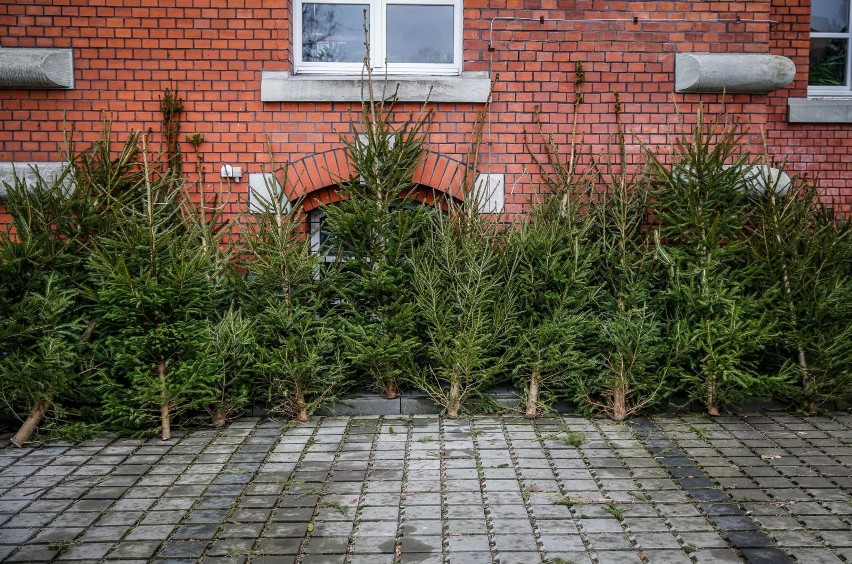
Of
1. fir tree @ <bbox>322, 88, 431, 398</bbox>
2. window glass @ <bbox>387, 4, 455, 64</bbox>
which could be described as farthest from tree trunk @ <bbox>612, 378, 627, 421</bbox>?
window glass @ <bbox>387, 4, 455, 64</bbox>

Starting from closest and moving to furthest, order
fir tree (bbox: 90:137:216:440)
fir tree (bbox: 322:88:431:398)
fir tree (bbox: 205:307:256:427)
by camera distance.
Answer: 1. fir tree (bbox: 90:137:216:440)
2. fir tree (bbox: 205:307:256:427)
3. fir tree (bbox: 322:88:431:398)

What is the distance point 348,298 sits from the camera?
6.86m

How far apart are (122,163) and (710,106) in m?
5.52

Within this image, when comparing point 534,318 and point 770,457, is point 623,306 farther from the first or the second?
point 770,457

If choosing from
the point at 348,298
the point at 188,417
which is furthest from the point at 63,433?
the point at 348,298

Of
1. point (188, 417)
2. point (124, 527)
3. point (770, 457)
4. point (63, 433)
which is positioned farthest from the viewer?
point (188, 417)

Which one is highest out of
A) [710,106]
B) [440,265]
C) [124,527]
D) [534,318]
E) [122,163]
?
[710,106]

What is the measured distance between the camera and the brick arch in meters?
7.46

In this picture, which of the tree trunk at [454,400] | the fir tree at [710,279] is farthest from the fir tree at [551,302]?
the fir tree at [710,279]

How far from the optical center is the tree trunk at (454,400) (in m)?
6.70

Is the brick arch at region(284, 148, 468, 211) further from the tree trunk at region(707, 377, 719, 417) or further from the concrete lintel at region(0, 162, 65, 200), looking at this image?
the tree trunk at region(707, 377, 719, 417)

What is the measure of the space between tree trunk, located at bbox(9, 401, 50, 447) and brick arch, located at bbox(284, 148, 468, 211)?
2.78 metres

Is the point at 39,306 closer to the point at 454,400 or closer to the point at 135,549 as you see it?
the point at 135,549

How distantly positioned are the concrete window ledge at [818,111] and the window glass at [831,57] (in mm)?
623
